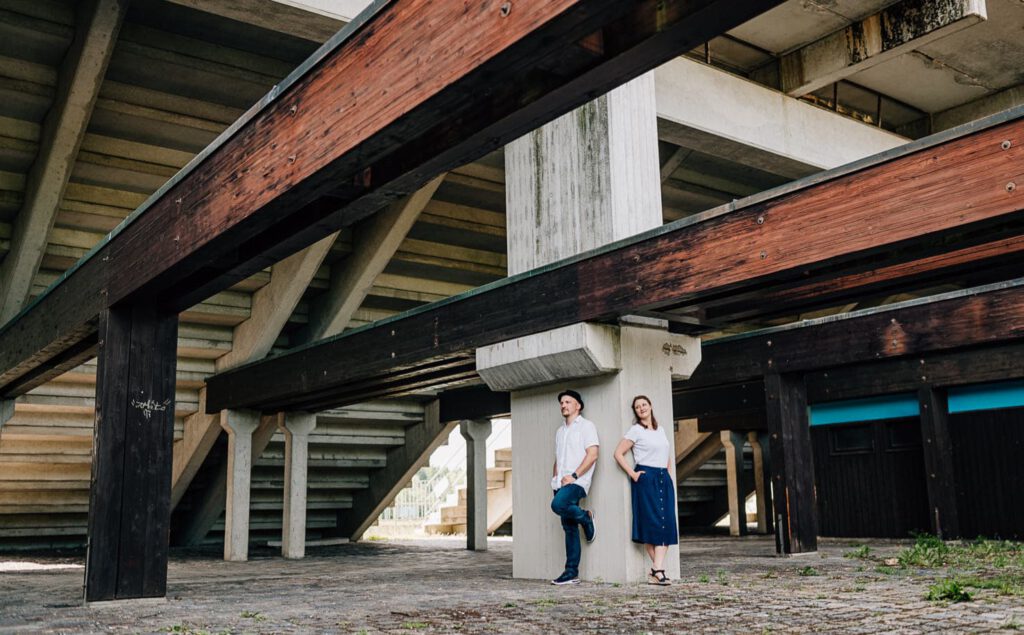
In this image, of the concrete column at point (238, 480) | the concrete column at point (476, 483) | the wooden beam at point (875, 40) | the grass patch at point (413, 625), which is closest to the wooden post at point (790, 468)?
the wooden beam at point (875, 40)

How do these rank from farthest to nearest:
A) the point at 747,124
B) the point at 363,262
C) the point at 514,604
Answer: the point at 363,262 → the point at 747,124 → the point at 514,604

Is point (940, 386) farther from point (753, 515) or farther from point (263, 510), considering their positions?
point (753, 515)

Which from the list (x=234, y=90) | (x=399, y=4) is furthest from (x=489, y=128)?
(x=234, y=90)

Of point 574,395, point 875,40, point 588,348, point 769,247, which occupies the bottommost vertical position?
point 574,395

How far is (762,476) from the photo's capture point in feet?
62.4

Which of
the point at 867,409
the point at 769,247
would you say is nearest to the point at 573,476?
the point at 769,247

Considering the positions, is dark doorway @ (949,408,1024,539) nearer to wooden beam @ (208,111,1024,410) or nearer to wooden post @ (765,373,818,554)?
wooden post @ (765,373,818,554)

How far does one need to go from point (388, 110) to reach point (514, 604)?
3734 mm

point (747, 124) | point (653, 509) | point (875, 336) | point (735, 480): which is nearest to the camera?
point (653, 509)

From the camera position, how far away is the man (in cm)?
774

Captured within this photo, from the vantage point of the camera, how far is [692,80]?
440 inches

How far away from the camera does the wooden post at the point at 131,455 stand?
660cm

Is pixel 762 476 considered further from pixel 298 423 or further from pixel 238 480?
pixel 238 480

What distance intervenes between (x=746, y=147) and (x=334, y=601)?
7.91 m
